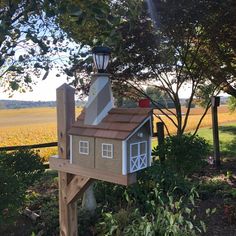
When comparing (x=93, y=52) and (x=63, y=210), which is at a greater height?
(x=93, y=52)

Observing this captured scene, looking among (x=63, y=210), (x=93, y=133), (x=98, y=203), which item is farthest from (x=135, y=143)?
(x=98, y=203)

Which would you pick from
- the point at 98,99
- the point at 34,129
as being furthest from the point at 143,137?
the point at 34,129

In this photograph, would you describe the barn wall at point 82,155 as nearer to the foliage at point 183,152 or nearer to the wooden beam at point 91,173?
the wooden beam at point 91,173

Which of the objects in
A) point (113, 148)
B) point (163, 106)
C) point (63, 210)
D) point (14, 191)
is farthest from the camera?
point (163, 106)

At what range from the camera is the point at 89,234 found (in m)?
4.03

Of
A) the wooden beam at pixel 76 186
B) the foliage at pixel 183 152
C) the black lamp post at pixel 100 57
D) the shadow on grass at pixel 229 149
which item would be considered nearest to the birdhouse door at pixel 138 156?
the wooden beam at pixel 76 186

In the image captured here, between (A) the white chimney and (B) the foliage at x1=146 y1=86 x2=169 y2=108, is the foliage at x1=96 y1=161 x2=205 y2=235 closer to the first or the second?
(A) the white chimney

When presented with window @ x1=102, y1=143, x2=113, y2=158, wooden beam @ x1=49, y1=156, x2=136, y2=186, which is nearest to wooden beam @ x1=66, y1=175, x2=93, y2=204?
wooden beam @ x1=49, y1=156, x2=136, y2=186

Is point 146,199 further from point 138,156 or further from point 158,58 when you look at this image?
point 158,58

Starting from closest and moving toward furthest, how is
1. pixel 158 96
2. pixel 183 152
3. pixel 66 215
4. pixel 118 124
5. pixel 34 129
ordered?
pixel 118 124, pixel 66 215, pixel 183 152, pixel 158 96, pixel 34 129

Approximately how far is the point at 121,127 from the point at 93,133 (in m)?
0.25

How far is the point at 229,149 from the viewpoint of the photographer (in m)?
10.6

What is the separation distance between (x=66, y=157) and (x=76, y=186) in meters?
0.28

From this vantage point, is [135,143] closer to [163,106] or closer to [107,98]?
[107,98]
